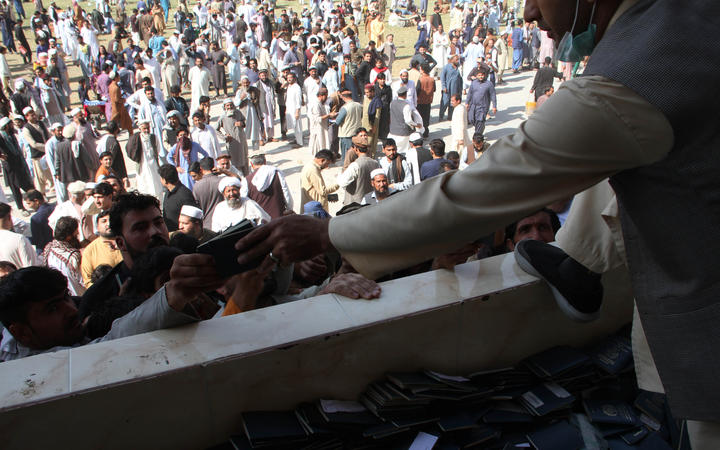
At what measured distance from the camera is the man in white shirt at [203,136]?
1080 cm

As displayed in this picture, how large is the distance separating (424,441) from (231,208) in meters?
6.15

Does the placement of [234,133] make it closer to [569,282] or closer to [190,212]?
[190,212]

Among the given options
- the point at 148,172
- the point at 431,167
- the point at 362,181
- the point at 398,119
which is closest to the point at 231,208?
the point at 362,181

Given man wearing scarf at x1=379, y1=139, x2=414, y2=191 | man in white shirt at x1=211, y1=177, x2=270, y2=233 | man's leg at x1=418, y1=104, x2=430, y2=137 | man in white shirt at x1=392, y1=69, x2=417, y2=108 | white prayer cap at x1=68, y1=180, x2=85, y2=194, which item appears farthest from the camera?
man's leg at x1=418, y1=104, x2=430, y2=137

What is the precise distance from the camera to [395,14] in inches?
1140

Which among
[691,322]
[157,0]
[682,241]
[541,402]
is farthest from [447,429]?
[157,0]

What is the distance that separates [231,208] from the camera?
7855 mm

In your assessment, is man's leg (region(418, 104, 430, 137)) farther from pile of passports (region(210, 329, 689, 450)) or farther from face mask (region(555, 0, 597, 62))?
face mask (region(555, 0, 597, 62))

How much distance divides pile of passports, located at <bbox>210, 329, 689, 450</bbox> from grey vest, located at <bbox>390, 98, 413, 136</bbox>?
Result: 1005 cm

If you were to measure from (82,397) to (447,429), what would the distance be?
1283 millimetres

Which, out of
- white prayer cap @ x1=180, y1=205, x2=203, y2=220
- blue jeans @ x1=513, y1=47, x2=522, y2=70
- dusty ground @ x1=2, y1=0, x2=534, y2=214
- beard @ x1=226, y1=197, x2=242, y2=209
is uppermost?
white prayer cap @ x1=180, y1=205, x2=203, y2=220

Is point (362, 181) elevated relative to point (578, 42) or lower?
lower

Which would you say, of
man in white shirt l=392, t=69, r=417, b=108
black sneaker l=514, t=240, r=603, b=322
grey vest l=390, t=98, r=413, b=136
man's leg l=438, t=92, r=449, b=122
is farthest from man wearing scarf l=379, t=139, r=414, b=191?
black sneaker l=514, t=240, r=603, b=322

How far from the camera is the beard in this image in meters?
7.79
